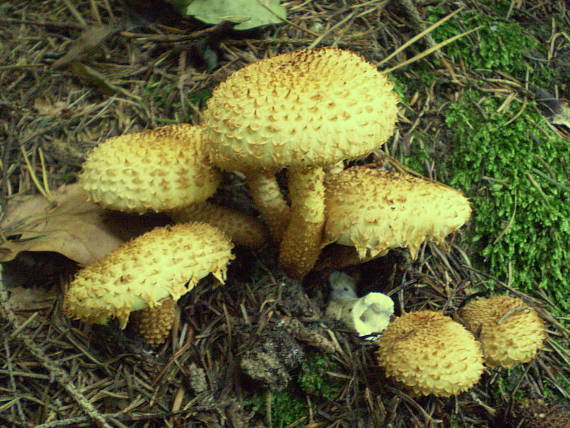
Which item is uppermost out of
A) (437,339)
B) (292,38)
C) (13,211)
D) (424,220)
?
(292,38)

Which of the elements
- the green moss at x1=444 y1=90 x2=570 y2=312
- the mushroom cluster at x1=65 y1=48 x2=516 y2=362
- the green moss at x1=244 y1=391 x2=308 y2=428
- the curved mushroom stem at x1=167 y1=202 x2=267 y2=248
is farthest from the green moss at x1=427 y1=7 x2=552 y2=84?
the green moss at x1=244 y1=391 x2=308 y2=428

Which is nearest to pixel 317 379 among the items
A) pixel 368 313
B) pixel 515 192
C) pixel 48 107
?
pixel 368 313

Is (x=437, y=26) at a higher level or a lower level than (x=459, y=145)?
higher

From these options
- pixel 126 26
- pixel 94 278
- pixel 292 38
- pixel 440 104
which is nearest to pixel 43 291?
pixel 94 278

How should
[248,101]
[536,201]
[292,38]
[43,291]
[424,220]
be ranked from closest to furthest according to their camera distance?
[248,101], [424,220], [43,291], [536,201], [292,38]

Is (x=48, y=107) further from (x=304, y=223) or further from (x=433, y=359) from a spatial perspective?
(x=433, y=359)

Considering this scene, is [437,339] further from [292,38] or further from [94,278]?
[292,38]

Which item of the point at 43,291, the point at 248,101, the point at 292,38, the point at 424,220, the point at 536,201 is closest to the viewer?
the point at 248,101
